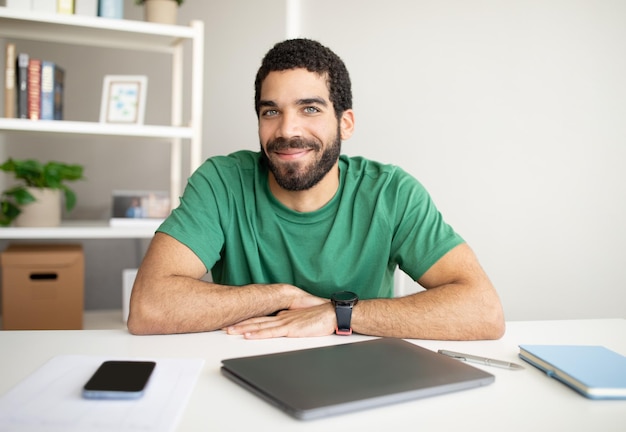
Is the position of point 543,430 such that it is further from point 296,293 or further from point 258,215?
point 258,215

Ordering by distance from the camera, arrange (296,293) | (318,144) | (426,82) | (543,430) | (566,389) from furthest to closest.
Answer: (426,82)
(318,144)
(296,293)
(566,389)
(543,430)

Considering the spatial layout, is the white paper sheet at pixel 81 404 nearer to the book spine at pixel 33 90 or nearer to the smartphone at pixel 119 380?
the smartphone at pixel 119 380

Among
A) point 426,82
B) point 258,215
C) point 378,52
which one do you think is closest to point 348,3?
point 378,52

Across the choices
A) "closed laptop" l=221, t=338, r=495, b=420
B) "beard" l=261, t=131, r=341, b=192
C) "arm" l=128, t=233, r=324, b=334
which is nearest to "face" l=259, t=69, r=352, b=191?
"beard" l=261, t=131, r=341, b=192

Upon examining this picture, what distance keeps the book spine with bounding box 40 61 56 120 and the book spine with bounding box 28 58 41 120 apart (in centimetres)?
2

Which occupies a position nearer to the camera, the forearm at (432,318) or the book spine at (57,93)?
A: the forearm at (432,318)

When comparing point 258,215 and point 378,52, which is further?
point 378,52

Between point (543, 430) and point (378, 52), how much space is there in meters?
2.37

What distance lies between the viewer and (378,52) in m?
2.83

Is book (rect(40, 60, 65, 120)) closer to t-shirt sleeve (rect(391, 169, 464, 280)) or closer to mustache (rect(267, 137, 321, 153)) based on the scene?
mustache (rect(267, 137, 321, 153))

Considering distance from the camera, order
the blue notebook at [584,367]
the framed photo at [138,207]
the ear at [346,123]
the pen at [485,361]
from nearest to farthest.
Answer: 1. the blue notebook at [584,367]
2. the pen at [485,361]
3. the ear at [346,123]
4. the framed photo at [138,207]

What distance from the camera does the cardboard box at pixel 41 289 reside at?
2.27 m

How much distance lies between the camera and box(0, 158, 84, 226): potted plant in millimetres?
2291

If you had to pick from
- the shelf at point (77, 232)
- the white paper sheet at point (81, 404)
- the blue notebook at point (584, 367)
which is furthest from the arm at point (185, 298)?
the shelf at point (77, 232)
